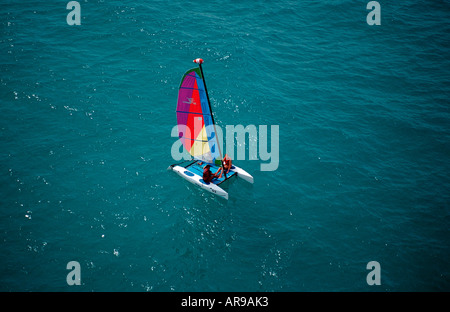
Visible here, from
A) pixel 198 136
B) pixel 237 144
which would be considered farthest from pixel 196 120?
pixel 237 144

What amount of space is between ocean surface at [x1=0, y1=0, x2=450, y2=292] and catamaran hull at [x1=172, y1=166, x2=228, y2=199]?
84 centimetres

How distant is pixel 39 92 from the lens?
40.9 m

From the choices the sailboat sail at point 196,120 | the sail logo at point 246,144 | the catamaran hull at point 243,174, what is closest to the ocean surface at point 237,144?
the catamaran hull at point 243,174

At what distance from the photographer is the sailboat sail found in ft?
98.4

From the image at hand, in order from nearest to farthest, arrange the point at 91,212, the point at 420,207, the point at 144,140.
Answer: the point at 91,212
the point at 420,207
the point at 144,140

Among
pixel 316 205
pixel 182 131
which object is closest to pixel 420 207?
pixel 316 205

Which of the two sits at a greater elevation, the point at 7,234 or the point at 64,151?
the point at 64,151

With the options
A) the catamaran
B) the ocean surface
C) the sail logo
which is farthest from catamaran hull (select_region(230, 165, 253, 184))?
the sail logo

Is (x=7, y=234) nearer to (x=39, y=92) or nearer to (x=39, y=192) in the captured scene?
(x=39, y=192)

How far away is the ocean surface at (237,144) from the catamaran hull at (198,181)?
839 mm

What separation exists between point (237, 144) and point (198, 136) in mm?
6392

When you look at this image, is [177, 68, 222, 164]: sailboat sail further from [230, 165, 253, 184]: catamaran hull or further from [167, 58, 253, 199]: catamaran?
[230, 165, 253, 184]: catamaran hull

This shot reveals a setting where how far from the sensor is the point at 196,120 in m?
32.9
